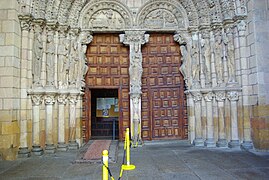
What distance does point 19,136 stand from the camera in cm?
579

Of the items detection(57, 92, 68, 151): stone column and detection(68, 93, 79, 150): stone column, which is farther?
detection(68, 93, 79, 150): stone column

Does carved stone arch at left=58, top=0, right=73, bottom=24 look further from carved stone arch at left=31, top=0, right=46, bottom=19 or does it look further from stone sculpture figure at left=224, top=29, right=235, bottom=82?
stone sculpture figure at left=224, top=29, right=235, bottom=82

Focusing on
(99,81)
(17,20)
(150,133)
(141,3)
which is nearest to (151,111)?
(150,133)

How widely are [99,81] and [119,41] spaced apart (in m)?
1.60

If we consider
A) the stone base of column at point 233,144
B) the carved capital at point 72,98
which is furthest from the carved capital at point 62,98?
the stone base of column at point 233,144

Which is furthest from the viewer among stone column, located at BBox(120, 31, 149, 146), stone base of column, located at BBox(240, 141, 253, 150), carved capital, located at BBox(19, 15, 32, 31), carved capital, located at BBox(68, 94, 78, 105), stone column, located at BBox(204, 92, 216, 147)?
stone column, located at BBox(120, 31, 149, 146)

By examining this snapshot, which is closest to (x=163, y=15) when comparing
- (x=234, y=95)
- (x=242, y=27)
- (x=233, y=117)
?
(x=242, y=27)

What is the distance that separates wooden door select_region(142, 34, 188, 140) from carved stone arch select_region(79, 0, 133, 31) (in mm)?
1146

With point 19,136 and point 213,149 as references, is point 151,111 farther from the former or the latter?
point 19,136

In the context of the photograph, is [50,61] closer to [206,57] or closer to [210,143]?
[206,57]

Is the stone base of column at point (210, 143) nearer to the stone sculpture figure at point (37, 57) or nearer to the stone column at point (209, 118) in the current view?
the stone column at point (209, 118)

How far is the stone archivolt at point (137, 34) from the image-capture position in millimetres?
6411

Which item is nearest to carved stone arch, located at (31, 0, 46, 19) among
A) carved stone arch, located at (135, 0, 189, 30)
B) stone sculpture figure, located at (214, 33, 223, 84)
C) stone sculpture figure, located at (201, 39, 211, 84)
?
carved stone arch, located at (135, 0, 189, 30)

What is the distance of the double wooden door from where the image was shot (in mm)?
7696
